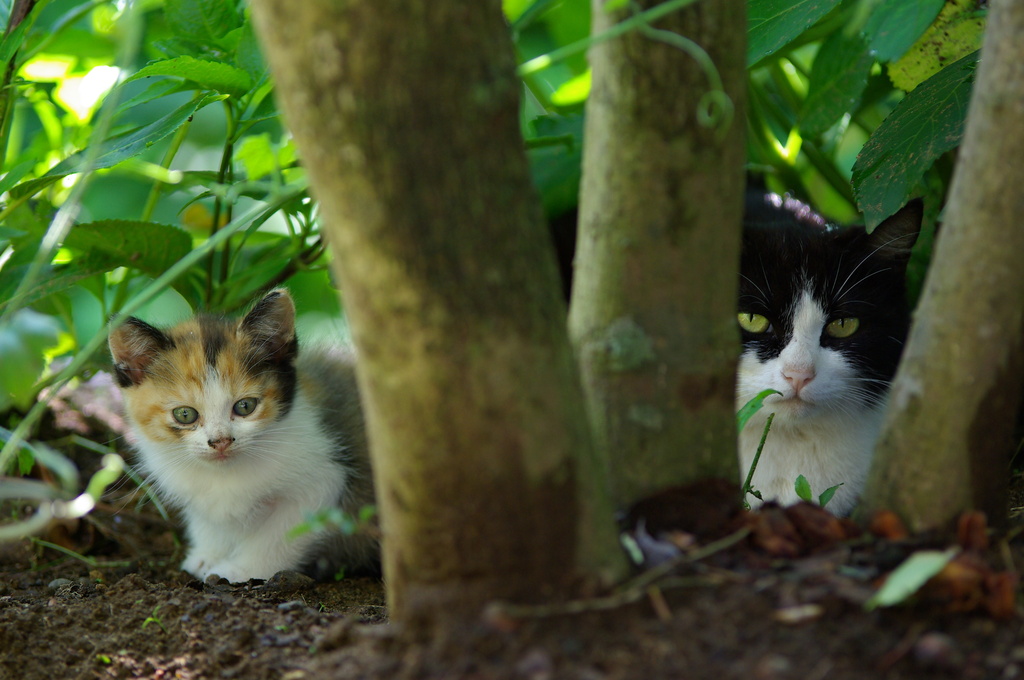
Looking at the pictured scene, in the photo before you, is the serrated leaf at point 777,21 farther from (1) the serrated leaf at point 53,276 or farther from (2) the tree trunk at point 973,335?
(1) the serrated leaf at point 53,276

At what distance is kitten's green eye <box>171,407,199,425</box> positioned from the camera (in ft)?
5.13

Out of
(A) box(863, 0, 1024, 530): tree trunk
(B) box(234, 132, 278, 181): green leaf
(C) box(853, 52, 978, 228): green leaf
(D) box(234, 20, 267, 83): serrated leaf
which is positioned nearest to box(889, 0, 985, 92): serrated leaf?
(C) box(853, 52, 978, 228): green leaf

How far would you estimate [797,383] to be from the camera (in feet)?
4.36

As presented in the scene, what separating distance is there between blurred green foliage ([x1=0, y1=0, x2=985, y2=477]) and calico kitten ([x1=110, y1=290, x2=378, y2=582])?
138mm

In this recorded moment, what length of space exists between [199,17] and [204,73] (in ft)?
0.77

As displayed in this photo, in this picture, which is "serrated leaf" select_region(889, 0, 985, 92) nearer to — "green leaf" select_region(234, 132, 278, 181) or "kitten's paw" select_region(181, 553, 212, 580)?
"green leaf" select_region(234, 132, 278, 181)

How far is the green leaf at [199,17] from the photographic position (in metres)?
1.45

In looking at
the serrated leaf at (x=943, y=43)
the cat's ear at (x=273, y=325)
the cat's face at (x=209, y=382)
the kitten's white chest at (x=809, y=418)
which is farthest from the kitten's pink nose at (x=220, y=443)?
the serrated leaf at (x=943, y=43)

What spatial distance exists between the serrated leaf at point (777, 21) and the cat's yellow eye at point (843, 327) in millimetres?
455

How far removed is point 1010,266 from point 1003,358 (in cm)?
8

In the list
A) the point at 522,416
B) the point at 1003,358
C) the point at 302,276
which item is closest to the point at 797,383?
the point at 1003,358

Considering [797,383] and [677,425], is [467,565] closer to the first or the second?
[677,425]

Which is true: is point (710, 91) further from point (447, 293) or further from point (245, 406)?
point (245, 406)

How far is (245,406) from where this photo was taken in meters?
1.58
